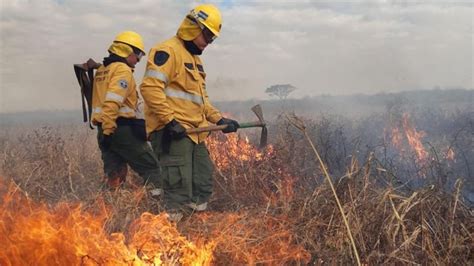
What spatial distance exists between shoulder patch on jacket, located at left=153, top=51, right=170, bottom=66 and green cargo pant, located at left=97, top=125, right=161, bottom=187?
124 cm

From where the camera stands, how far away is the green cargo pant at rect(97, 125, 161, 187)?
4750mm

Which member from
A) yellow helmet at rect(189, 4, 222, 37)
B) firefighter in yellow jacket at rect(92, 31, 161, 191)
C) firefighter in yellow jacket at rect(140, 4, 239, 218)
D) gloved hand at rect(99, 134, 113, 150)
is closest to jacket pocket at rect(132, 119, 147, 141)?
firefighter in yellow jacket at rect(92, 31, 161, 191)

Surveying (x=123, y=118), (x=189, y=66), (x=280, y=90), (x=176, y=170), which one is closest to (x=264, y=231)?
(x=176, y=170)

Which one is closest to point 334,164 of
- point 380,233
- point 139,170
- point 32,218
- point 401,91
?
point 139,170

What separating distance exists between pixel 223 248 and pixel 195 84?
1565 millimetres

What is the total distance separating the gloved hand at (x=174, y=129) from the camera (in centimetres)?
374

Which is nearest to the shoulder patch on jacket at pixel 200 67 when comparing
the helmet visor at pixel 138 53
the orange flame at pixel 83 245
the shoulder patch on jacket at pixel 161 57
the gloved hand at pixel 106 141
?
the shoulder patch on jacket at pixel 161 57

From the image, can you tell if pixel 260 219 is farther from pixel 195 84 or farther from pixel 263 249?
pixel 195 84

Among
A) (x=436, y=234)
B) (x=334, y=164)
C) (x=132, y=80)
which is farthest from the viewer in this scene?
(x=334, y=164)

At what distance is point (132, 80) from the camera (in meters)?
4.75

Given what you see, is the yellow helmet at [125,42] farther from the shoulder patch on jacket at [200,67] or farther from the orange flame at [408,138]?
the orange flame at [408,138]

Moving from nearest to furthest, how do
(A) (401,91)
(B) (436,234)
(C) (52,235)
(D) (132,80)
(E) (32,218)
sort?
(C) (52,235) < (E) (32,218) < (B) (436,234) < (D) (132,80) < (A) (401,91)

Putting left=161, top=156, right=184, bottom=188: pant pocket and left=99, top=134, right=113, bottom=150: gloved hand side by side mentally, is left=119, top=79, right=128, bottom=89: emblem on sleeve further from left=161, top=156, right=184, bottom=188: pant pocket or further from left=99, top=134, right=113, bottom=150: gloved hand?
left=161, top=156, right=184, bottom=188: pant pocket

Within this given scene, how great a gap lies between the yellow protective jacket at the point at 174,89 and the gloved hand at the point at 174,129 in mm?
42
